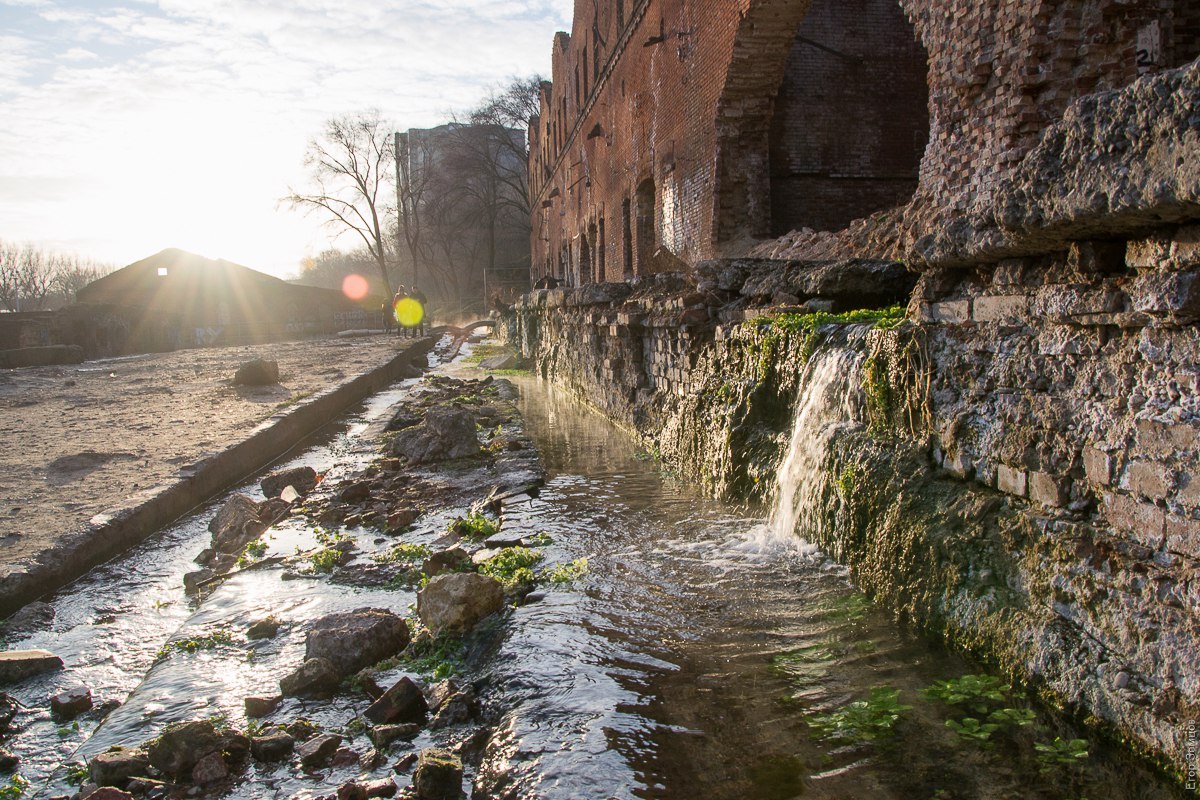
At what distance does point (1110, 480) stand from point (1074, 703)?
0.67 meters

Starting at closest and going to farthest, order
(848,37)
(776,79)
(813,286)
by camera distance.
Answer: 1. (813,286)
2. (776,79)
3. (848,37)

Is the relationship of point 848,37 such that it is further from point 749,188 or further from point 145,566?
point 145,566

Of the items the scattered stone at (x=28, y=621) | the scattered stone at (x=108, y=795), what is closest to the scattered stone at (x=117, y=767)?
the scattered stone at (x=108, y=795)

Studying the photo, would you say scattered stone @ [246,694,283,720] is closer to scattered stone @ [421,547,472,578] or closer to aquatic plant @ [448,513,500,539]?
scattered stone @ [421,547,472,578]

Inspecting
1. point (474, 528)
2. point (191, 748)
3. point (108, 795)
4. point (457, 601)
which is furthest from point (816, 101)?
point (108, 795)

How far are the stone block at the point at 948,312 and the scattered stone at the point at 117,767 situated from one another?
329cm

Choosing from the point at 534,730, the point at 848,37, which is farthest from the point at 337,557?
the point at 848,37

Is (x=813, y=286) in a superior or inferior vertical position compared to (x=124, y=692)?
superior

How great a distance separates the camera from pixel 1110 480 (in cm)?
258

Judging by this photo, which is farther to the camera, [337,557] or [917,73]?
[917,73]

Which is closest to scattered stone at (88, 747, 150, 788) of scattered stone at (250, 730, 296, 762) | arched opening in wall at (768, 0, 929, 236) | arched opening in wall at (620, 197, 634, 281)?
scattered stone at (250, 730, 296, 762)

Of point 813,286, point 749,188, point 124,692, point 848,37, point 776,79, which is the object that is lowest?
point 124,692

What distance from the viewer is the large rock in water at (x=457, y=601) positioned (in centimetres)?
375

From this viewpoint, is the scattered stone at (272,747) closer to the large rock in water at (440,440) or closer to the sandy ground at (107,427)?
the sandy ground at (107,427)
